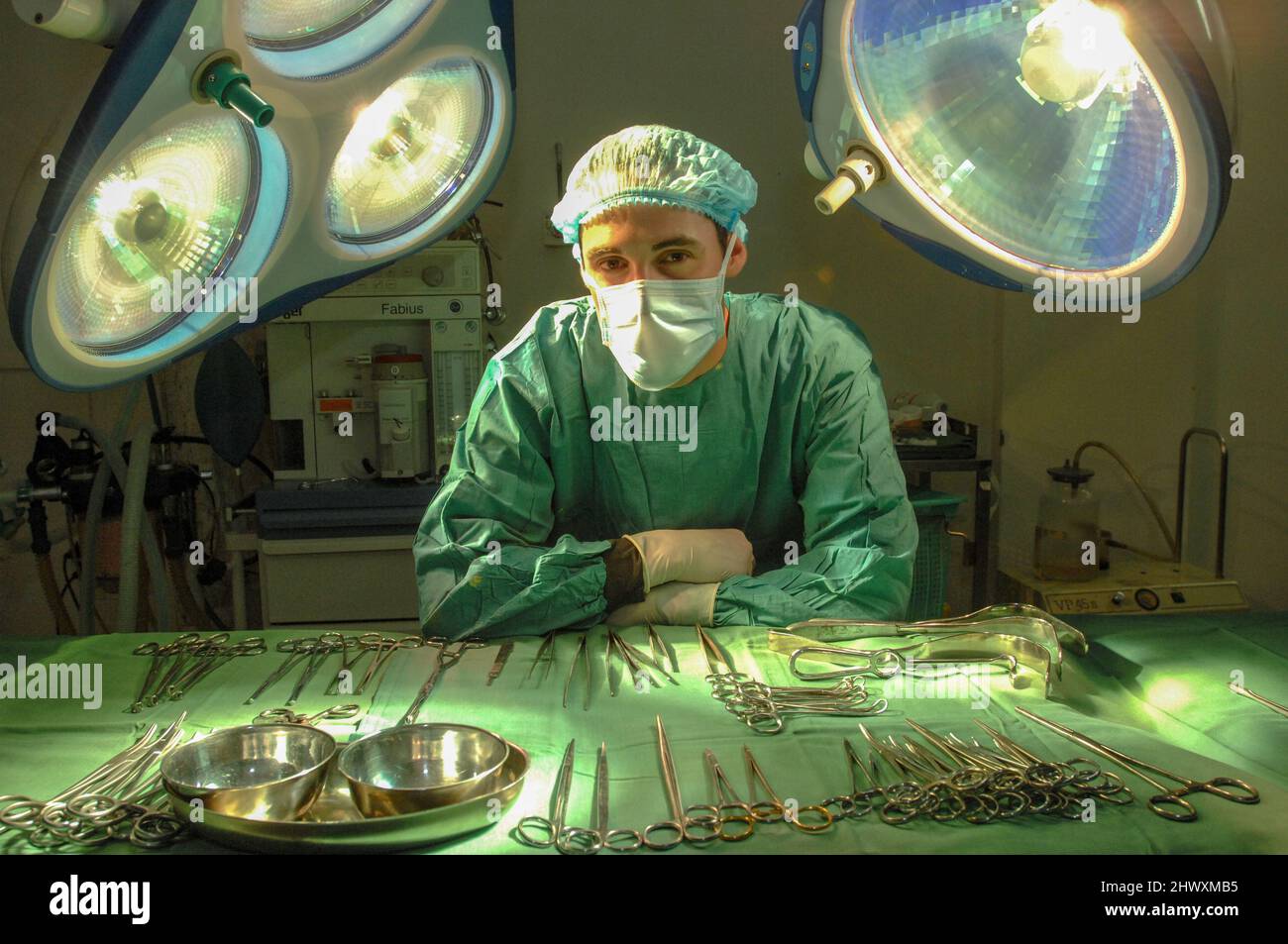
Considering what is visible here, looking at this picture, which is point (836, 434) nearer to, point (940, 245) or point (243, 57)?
point (940, 245)

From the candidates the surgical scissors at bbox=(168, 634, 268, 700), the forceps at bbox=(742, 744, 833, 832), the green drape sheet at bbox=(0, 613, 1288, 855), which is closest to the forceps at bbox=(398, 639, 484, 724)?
the green drape sheet at bbox=(0, 613, 1288, 855)

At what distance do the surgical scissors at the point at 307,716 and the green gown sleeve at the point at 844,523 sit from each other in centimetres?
66

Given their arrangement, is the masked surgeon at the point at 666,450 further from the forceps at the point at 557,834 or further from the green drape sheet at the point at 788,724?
the forceps at the point at 557,834

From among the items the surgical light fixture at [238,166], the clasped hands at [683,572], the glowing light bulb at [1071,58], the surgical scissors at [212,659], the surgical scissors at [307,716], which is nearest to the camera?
the surgical light fixture at [238,166]

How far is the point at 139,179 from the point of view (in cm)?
89

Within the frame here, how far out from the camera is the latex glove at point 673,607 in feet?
6.30

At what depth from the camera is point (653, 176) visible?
6.26 feet

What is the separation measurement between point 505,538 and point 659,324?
0.45 metres

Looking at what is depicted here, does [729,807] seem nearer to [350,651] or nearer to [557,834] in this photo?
[557,834]

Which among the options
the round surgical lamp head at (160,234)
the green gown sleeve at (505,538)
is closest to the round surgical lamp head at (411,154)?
the round surgical lamp head at (160,234)

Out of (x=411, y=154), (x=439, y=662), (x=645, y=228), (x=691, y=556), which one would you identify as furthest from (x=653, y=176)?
(x=439, y=662)

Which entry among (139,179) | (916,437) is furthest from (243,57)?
(916,437)

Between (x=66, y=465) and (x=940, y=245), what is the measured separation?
2313mm
